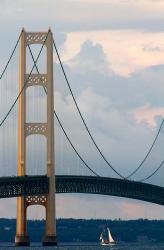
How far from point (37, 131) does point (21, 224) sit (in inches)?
185

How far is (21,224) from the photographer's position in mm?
57562

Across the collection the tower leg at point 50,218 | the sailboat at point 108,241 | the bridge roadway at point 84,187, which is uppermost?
the sailboat at point 108,241

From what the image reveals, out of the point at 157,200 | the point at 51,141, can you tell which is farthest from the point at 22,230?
the point at 157,200

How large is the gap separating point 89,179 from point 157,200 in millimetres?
6153

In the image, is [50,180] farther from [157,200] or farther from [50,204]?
[157,200]

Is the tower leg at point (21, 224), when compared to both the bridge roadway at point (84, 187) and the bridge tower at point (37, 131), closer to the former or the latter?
the bridge tower at point (37, 131)

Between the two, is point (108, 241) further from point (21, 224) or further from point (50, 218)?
point (50, 218)

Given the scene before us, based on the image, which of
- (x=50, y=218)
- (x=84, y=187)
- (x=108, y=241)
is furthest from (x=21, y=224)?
(x=108, y=241)

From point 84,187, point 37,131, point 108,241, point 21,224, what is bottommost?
point 21,224

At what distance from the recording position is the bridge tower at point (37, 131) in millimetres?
56375

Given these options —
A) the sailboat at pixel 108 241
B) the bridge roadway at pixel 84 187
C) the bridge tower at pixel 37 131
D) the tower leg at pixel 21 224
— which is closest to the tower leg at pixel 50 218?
the bridge tower at pixel 37 131

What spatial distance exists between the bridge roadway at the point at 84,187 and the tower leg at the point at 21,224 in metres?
0.96

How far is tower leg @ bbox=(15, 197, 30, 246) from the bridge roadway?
962mm

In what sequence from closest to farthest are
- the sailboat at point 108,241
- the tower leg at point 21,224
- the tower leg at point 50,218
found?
the tower leg at point 50,218, the tower leg at point 21,224, the sailboat at point 108,241
